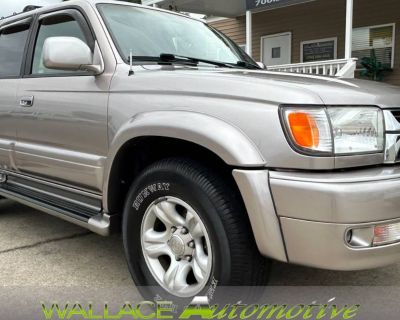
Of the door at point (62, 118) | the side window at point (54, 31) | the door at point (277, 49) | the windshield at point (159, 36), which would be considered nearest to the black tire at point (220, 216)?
the door at point (62, 118)

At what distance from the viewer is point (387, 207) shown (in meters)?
2.07

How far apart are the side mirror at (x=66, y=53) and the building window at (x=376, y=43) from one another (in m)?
9.08

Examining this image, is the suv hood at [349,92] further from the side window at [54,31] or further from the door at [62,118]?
the side window at [54,31]

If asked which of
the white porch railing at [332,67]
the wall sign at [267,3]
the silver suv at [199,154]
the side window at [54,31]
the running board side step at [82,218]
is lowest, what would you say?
the running board side step at [82,218]

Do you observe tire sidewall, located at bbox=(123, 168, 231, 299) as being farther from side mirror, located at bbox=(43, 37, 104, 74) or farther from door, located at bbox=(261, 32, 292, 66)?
door, located at bbox=(261, 32, 292, 66)

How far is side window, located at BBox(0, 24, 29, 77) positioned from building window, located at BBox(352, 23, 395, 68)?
8560 millimetres

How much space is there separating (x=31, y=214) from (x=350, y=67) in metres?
5.52

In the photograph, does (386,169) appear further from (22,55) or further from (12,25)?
(12,25)

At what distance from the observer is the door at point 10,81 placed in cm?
385

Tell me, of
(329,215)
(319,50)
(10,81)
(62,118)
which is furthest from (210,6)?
(329,215)

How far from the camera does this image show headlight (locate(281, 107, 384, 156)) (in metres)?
2.09

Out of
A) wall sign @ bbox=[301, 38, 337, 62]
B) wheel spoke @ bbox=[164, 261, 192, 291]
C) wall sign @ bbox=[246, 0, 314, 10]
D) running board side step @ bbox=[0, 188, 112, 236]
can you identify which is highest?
wall sign @ bbox=[246, 0, 314, 10]

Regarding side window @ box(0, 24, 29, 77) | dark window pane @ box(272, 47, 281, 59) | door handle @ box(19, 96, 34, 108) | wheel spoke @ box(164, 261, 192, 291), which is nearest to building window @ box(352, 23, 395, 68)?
dark window pane @ box(272, 47, 281, 59)

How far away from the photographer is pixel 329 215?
6.51 feet
